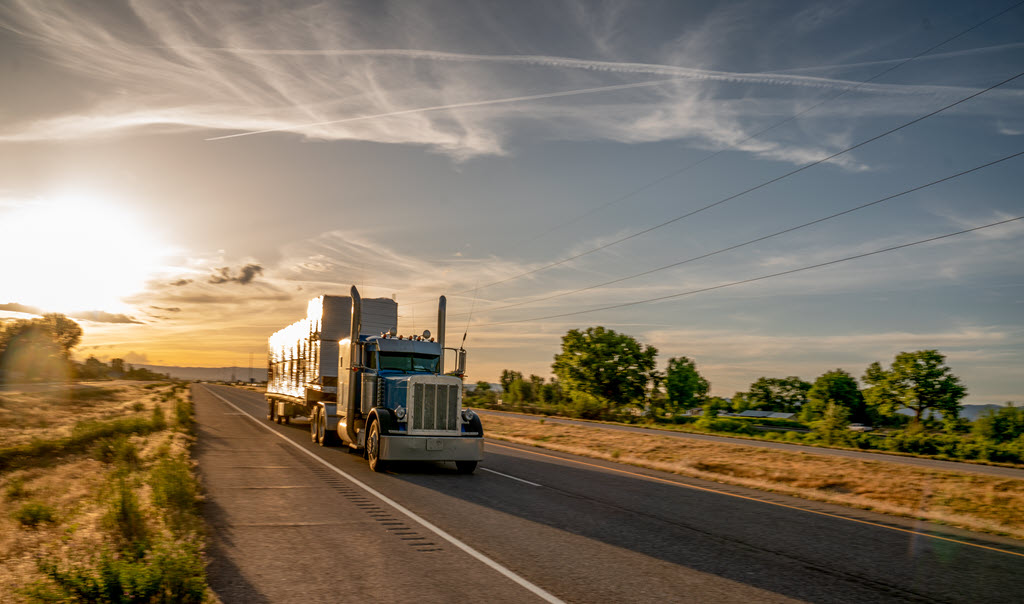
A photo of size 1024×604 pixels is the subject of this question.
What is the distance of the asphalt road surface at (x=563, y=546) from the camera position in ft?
21.5

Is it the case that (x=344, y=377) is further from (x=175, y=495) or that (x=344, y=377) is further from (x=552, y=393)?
(x=552, y=393)

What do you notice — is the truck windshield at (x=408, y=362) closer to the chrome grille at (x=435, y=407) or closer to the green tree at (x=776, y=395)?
the chrome grille at (x=435, y=407)

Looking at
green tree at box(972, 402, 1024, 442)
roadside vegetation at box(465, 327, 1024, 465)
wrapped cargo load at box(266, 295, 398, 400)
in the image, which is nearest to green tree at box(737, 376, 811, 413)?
roadside vegetation at box(465, 327, 1024, 465)

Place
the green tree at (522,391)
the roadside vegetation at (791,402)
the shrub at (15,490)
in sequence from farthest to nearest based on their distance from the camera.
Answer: the green tree at (522,391) < the roadside vegetation at (791,402) < the shrub at (15,490)

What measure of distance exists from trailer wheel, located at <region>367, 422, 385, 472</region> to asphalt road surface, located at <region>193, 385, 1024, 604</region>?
2.14 feet

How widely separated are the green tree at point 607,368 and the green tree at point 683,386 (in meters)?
26.8

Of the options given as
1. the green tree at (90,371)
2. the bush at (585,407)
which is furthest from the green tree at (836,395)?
the green tree at (90,371)

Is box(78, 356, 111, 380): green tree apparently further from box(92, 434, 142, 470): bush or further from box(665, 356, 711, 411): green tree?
box(92, 434, 142, 470): bush

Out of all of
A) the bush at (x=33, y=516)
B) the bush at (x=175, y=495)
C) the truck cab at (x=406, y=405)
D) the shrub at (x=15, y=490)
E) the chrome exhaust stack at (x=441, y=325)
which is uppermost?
the chrome exhaust stack at (x=441, y=325)

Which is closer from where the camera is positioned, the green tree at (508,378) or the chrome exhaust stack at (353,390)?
the chrome exhaust stack at (353,390)

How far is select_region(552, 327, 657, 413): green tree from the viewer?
91.4 metres

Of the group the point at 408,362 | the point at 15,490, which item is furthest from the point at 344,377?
the point at 15,490

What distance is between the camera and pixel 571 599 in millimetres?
6156

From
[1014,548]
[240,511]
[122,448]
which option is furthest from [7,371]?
[1014,548]
